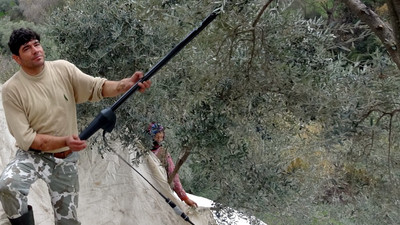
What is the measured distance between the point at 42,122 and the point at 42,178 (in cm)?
34

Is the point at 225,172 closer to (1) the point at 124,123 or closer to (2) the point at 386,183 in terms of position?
(1) the point at 124,123

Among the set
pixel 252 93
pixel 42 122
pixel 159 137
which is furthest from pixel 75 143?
pixel 159 137

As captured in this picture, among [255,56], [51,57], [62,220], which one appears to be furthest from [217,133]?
[51,57]

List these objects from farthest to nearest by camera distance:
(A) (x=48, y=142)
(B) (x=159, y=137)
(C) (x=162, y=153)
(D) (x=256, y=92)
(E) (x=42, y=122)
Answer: (C) (x=162, y=153), (B) (x=159, y=137), (D) (x=256, y=92), (E) (x=42, y=122), (A) (x=48, y=142)

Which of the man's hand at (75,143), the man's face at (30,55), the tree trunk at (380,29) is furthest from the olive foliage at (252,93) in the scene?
the man's hand at (75,143)

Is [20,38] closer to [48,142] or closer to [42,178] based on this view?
[48,142]

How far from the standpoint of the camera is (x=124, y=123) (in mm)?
4086

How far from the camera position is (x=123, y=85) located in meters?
3.01

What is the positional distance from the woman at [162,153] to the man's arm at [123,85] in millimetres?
1027

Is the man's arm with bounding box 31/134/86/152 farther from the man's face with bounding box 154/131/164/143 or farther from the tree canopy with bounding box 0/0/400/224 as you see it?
the man's face with bounding box 154/131/164/143

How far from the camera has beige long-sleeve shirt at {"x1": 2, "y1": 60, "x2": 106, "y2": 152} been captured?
115 inches

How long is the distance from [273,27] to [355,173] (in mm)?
1928

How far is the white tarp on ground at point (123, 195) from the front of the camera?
5184 millimetres

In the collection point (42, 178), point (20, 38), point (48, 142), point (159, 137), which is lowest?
point (159, 137)
